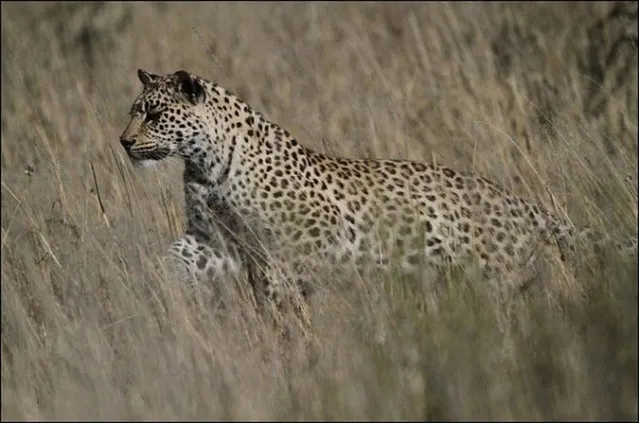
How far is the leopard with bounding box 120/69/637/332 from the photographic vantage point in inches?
287

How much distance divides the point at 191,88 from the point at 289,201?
616mm

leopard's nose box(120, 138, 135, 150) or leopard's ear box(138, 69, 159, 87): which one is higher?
leopard's ear box(138, 69, 159, 87)

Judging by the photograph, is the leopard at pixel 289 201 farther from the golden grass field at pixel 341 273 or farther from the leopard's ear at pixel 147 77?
the golden grass field at pixel 341 273

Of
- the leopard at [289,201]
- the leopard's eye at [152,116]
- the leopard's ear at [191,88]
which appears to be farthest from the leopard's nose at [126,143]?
the leopard's ear at [191,88]

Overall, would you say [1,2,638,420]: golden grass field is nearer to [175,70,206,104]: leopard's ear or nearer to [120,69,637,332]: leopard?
[120,69,637,332]: leopard

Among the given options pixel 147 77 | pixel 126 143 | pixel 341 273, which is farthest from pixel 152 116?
pixel 341 273

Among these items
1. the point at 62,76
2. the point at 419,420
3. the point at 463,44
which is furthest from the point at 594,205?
the point at 62,76

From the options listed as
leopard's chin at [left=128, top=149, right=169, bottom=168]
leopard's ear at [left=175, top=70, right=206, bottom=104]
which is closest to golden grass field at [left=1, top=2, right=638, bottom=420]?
leopard's chin at [left=128, top=149, right=169, bottom=168]

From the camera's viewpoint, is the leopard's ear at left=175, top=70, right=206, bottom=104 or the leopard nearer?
the leopard

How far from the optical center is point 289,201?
754 centimetres

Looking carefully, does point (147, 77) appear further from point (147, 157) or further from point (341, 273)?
point (341, 273)

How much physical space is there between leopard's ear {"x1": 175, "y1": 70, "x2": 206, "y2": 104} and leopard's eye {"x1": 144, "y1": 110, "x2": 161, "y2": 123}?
139 mm

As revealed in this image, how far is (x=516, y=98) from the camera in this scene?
31.7 ft

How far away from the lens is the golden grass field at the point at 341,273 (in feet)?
16.2
